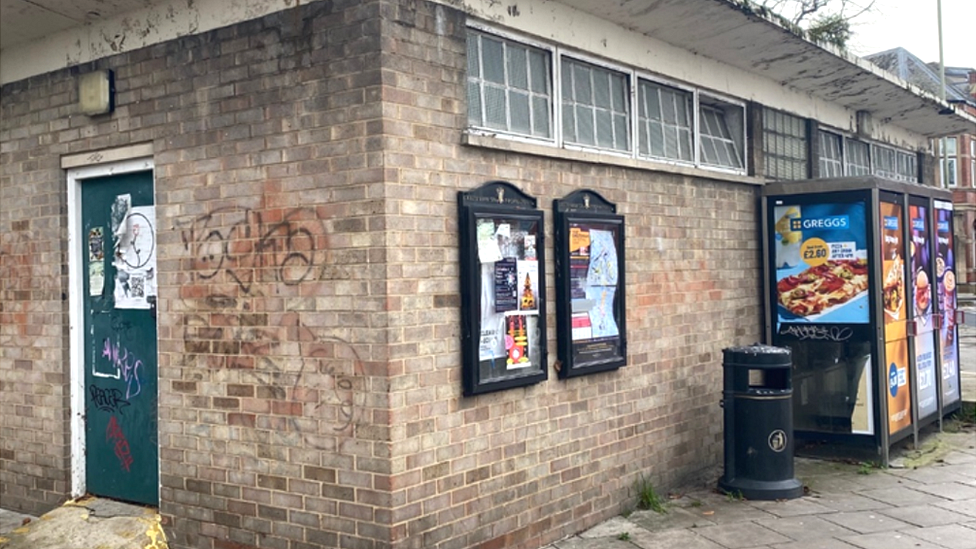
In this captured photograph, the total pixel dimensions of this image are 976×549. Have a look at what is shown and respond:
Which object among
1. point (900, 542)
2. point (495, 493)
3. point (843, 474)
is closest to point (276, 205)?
point (495, 493)

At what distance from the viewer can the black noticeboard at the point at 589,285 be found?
239 inches

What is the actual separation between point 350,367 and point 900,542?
382 centimetres

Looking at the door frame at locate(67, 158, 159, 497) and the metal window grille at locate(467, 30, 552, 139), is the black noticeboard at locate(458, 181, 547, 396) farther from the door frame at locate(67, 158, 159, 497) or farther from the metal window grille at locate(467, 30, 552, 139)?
the door frame at locate(67, 158, 159, 497)

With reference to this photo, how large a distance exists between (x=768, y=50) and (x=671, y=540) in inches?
170

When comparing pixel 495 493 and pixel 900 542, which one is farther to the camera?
pixel 900 542

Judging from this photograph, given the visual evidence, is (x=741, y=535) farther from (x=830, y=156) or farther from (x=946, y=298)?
(x=830, y=156)

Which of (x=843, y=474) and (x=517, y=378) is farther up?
(x=517, y=378)

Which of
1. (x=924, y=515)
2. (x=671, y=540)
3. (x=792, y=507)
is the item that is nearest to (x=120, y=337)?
(x=671, y=540)

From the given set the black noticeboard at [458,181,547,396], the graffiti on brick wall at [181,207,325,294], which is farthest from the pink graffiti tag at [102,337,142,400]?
the black noticeboard at [458,181,547,396]

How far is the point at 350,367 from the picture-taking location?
5012 mm

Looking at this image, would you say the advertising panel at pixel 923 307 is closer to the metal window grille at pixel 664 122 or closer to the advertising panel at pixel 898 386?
the advertising panel at pixel 898 386

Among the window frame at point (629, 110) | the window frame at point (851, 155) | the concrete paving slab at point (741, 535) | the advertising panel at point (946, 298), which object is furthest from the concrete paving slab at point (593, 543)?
the window frame at point (851, 155)

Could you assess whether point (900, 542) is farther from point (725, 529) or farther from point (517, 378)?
point (517, 378)

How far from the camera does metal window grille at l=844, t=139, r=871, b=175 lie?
10.8 meters
